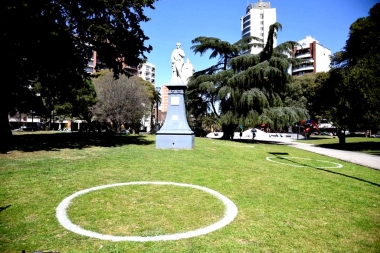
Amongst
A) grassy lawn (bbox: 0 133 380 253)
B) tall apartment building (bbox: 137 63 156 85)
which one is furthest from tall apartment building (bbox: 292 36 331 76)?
grassy lawn (bbox: 0 133 380 253)

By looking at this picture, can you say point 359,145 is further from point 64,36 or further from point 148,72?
point 148,72

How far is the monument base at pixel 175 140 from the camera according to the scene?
14.3 metres

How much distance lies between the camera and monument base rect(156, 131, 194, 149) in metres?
14.3

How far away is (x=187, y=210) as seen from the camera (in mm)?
4891

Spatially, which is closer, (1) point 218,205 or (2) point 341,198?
(1) point 218,205

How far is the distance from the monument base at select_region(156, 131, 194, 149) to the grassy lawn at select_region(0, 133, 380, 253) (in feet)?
18.9

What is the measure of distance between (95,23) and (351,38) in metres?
25.1

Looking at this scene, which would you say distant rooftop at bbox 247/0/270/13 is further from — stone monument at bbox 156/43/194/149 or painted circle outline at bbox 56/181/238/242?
painted circle outline at bbox 56/181/238/242

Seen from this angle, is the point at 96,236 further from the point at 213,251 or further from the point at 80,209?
the point at 213,251

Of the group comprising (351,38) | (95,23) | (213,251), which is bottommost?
(213,251)

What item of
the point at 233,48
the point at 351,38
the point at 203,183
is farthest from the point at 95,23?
the point at 351,38

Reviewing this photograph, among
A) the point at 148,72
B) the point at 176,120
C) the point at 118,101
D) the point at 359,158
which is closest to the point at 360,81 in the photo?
the point at 359,158

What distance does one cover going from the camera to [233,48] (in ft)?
96.5

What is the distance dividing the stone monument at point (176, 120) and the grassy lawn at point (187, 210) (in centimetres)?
582
